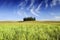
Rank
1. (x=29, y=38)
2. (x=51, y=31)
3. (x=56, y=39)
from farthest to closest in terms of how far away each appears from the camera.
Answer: (x=51, y=31) → (x=56, y=39) → (x=29, y=38)

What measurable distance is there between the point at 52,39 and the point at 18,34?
0.57m

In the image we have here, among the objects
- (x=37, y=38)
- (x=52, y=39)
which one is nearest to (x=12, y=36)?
(x=37, y=38)

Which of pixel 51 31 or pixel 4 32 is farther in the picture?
pixel 51 31

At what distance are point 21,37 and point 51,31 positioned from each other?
2.51ft

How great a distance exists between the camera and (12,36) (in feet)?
11.5

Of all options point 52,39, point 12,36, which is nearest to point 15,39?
point 12,36

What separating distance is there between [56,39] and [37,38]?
13.6 inches

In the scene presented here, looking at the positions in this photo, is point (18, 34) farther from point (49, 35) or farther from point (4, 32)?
point (49, 35)

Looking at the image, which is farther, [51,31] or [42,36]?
[51,31]

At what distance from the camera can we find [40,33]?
3.67 meters

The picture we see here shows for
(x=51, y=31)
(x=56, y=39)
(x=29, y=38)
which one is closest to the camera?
(x=29, y=38)

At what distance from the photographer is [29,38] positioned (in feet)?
11.2

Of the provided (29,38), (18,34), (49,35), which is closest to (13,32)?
(18,34)

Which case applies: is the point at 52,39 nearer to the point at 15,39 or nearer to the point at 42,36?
the point at 42,36
